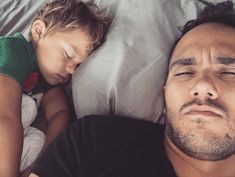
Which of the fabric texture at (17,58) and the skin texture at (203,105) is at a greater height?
the fabric texture at (17,58)

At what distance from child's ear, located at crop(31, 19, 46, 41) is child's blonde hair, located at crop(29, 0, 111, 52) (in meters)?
0.01

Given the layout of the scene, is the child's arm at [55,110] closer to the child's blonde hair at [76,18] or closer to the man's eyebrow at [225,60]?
the child's blonde hair at [76,18]

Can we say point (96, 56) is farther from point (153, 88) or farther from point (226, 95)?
point (226, 95)

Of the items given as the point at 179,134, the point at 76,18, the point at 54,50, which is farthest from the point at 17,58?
the point at 179,134

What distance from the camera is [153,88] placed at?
48.8 inches

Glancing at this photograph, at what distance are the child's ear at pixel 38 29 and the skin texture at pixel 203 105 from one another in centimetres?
45

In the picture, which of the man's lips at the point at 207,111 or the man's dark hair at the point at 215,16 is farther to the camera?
the man's dark hair at the point at 215,16

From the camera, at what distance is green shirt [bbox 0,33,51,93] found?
3.73 ft

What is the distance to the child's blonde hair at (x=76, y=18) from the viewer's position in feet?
4.29

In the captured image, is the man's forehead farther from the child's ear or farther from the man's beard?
the child's ear

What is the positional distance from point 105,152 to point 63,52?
0.41m

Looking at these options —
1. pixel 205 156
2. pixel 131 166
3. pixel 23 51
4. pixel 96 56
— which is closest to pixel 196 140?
pixel 205 156

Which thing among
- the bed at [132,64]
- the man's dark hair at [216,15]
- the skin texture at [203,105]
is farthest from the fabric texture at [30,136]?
the man's dark hair at [216,15]

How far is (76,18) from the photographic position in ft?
4.38
